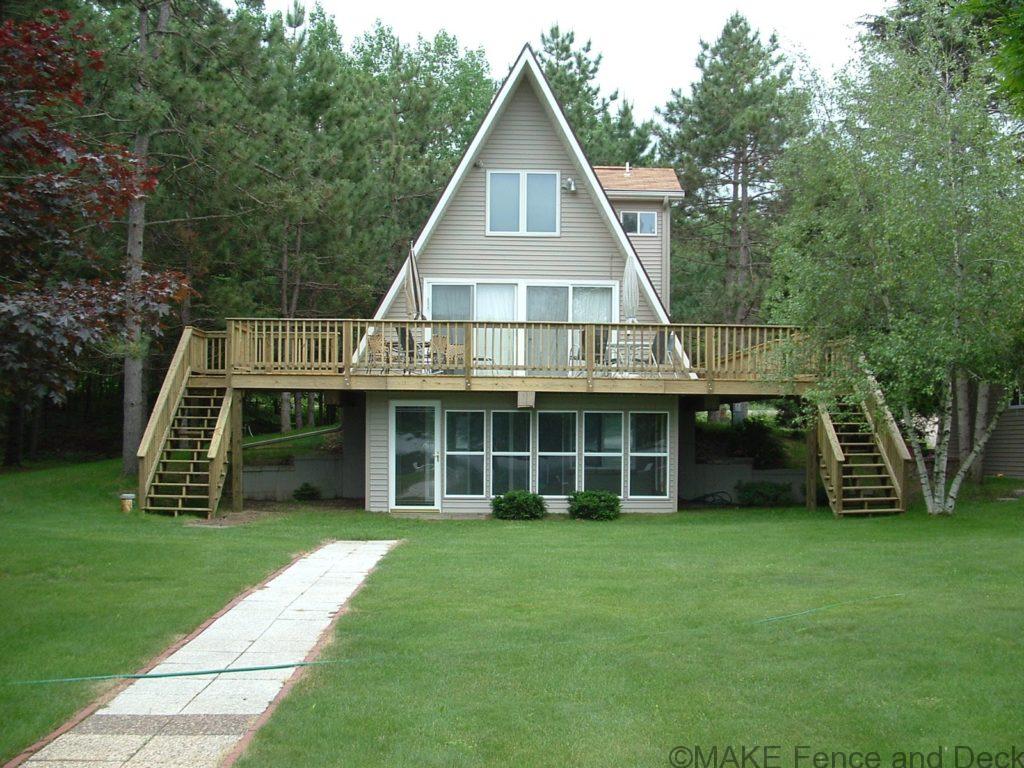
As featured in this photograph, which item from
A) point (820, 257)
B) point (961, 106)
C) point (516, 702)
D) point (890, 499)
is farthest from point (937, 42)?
point (516, 702)

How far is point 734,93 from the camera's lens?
3394 cm

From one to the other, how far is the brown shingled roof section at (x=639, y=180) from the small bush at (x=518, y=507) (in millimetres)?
8612

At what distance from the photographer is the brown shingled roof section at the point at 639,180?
78.4 ft

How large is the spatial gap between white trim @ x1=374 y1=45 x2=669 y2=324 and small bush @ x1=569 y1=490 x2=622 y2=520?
378cm

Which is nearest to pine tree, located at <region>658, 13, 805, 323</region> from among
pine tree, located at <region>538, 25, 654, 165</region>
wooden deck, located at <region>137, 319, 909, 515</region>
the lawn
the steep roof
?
pine tree, located at <region>538, 25, 654, 165</region>

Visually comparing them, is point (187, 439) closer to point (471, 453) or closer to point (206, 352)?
point (206, 352)

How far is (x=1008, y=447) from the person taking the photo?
71.9 ft

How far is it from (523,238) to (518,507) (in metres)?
5.58

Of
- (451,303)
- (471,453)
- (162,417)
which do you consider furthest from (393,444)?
(162,417)

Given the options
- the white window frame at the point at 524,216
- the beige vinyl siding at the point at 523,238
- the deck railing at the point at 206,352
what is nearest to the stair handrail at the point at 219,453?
the deck railing at the point at 206,352

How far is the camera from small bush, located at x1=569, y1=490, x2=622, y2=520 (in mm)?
18531

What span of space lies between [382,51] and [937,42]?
38.1 metres

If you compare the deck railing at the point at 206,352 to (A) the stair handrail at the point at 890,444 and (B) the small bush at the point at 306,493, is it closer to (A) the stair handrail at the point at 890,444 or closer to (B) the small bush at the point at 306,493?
(B) the small bush at the point at 306,493

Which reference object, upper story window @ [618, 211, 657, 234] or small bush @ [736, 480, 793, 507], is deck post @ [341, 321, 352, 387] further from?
upper story window @ [618, 211, 657, 234]
